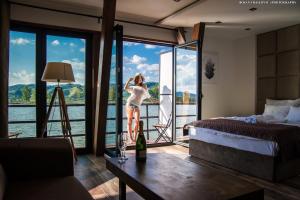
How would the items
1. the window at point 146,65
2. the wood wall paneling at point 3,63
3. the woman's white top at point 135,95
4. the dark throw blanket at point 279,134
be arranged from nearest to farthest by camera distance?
1. the dark throw blanket at point 279,134
2. the wood wall paneling at point 3,63
3. the woman's white top at point 135,95
4. the window at point 146,65

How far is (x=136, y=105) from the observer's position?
5312 millimetres

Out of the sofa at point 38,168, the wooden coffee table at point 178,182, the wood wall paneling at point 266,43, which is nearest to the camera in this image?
the wooden coffee table at point 178,182

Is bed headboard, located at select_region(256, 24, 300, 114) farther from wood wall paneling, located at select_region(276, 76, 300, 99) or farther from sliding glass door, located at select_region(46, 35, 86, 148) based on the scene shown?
sliding glass door, located at select_region(46, 35, 86, 148)

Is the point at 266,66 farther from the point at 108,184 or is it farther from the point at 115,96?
the point at 108,184

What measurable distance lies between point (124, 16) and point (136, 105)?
1.95 m

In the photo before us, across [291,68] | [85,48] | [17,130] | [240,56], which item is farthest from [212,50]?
[17,130]

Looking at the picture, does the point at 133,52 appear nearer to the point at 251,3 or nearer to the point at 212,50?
the point at 212,50

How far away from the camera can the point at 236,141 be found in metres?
3.35

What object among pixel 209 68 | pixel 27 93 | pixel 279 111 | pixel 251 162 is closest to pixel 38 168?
pixel 27 93

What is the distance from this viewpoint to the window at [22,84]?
372 centimetres

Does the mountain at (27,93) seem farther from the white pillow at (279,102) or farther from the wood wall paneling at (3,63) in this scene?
the white pillow at (279,102)

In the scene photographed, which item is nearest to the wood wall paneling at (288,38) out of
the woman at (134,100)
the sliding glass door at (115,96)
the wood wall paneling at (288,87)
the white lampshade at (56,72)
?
the wood wall paneling at (288,87)

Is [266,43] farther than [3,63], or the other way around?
[266,43]

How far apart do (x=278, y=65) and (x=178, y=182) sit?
180 inches
